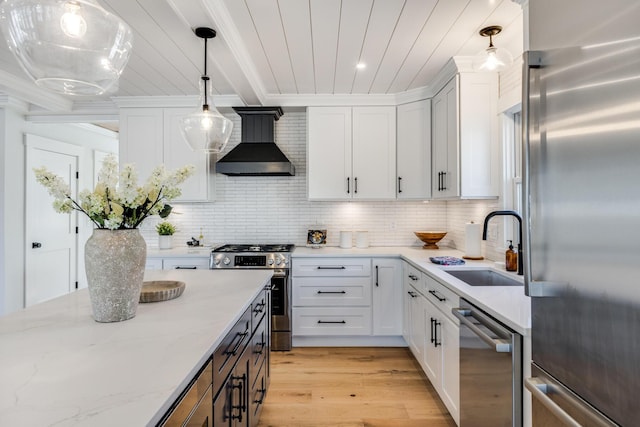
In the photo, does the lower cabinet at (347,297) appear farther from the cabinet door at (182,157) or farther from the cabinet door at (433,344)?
the cabinet door at (182,157)

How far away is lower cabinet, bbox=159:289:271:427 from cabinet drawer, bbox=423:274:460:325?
117cm

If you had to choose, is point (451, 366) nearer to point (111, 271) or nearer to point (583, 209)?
point (583, 209)

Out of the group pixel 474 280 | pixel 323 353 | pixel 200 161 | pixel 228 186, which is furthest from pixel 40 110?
pixel 474 280

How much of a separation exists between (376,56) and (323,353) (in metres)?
2.71

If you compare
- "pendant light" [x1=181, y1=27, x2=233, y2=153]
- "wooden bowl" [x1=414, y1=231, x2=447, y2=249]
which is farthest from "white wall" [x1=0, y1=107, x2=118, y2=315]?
"wooden bowl" [x1=414, y1=231, x2=447, y2=249]

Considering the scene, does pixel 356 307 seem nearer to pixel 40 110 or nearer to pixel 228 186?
pixel 228 186

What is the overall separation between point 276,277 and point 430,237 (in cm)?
169

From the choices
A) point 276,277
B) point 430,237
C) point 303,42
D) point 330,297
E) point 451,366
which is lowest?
point 451,366

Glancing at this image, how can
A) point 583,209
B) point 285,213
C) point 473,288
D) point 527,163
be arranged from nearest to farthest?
point 583,209 → point 527,163 → point 473,288 → point 285,213

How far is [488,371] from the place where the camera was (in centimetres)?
165

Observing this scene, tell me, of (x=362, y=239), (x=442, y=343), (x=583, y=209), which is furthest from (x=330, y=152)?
(x=583, y=209)

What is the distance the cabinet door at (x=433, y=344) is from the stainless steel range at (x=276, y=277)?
1372mm

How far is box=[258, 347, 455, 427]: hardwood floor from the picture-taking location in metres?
2.36

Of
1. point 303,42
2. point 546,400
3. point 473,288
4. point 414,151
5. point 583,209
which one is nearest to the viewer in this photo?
point 583,209
